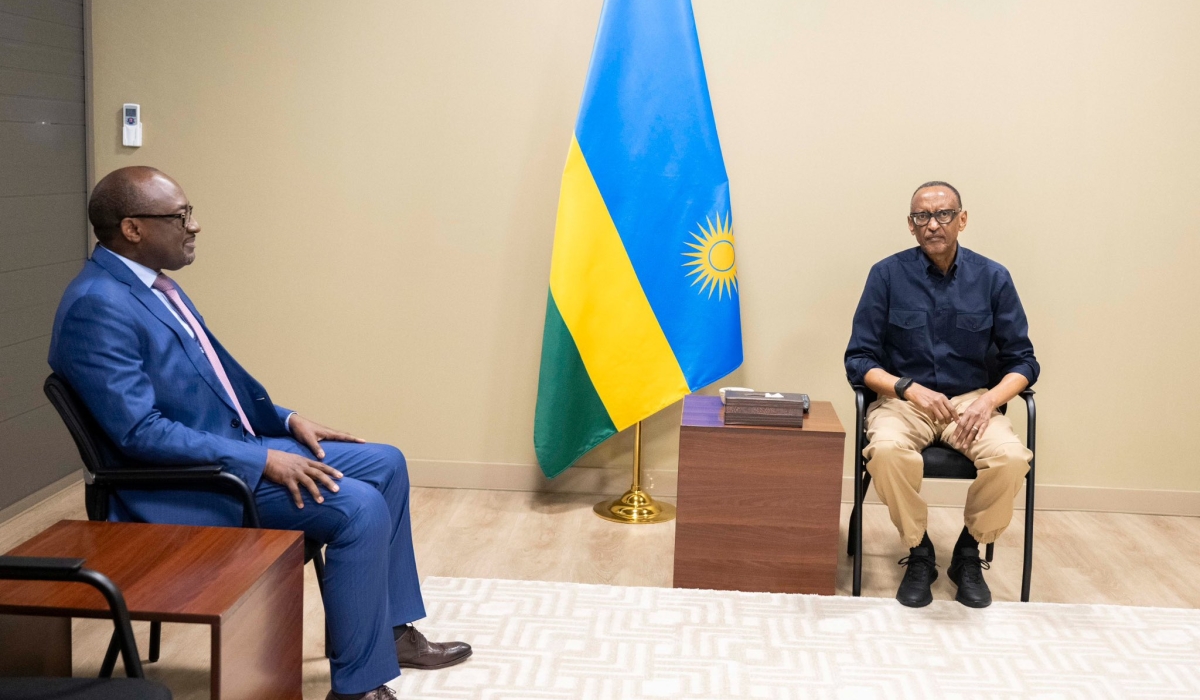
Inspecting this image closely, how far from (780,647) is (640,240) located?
1.59m

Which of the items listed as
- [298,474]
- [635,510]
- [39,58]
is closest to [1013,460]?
[635,510]

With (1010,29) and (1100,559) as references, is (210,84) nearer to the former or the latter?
(1010,29)

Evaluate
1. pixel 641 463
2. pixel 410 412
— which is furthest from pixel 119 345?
pixel 641 463

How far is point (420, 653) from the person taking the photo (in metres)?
2.58

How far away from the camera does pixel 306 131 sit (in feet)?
13.5

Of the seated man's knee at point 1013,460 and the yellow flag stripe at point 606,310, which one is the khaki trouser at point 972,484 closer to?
the seated man's knee at point 1013,460

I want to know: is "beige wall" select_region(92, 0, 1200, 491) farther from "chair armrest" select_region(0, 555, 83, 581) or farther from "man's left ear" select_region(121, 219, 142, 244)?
"chair armrest" select_region(0, 555, 83, 581)

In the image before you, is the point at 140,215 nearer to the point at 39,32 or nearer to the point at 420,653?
the point at 420,653

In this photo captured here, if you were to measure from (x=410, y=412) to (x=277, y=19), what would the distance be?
162cm

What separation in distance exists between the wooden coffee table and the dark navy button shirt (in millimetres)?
2016

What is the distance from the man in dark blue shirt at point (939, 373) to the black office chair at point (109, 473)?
5.92 feet

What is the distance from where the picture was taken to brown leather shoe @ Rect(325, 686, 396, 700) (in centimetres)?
228

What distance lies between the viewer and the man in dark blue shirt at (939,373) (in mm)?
3086

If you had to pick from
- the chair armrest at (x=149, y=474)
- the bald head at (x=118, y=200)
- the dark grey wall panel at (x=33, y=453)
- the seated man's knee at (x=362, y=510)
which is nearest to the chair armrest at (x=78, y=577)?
the chair armrest at (x=149, y=474)
